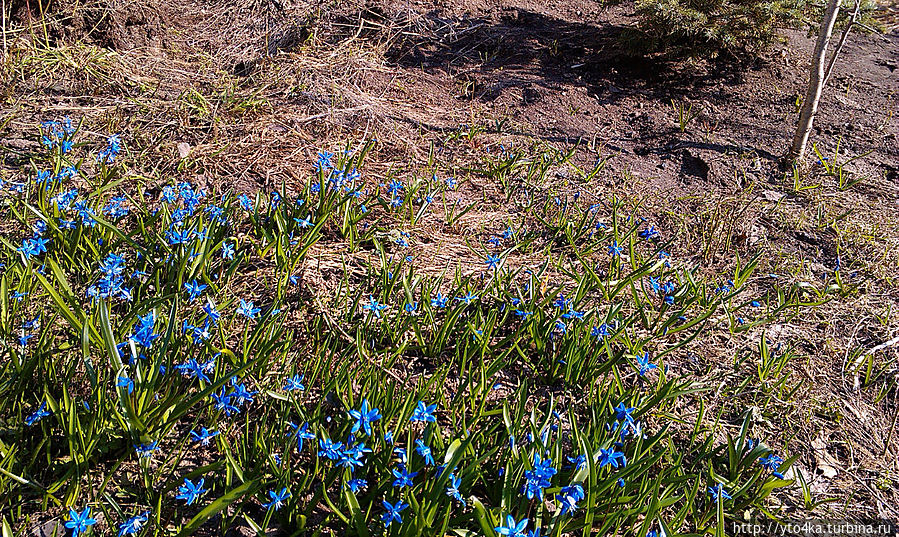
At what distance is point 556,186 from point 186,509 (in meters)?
2.41

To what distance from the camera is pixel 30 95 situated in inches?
140

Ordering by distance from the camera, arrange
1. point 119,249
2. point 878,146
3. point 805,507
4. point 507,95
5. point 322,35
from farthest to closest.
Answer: point 322,35, point 507,95, point 878,146, point 119,249, point 805,507

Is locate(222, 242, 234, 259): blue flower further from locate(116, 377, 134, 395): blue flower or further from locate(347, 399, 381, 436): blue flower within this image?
locate(347, 399, 381, 436): blue flower

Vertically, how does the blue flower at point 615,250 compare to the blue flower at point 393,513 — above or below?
above

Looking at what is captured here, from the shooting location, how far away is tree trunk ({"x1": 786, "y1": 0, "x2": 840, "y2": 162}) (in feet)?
11.3

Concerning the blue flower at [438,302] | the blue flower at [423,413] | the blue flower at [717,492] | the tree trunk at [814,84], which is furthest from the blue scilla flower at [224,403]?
the tree trunk at [814,84]

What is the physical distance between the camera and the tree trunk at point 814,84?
3.43 m

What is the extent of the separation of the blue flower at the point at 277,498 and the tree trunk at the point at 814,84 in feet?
10.7

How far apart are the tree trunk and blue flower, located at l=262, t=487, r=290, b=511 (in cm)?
325

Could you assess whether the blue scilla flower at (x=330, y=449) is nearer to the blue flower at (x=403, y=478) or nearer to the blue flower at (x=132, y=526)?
the blue flower at (x=403, y=478)

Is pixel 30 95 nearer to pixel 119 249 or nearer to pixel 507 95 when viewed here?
pixel 119 249

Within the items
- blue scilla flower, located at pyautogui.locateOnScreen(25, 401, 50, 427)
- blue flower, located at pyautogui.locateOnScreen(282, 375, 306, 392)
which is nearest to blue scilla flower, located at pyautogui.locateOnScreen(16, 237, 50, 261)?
blue scilla flower, located at pyautogui.locateOnScreen(25, 401, 50, 427)

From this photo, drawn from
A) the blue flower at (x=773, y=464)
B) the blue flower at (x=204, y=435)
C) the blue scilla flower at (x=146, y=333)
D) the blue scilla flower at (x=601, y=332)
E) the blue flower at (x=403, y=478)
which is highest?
the blue scilla flower at (x=146, y=333)

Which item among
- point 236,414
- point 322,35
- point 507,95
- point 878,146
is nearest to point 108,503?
point 236,414
